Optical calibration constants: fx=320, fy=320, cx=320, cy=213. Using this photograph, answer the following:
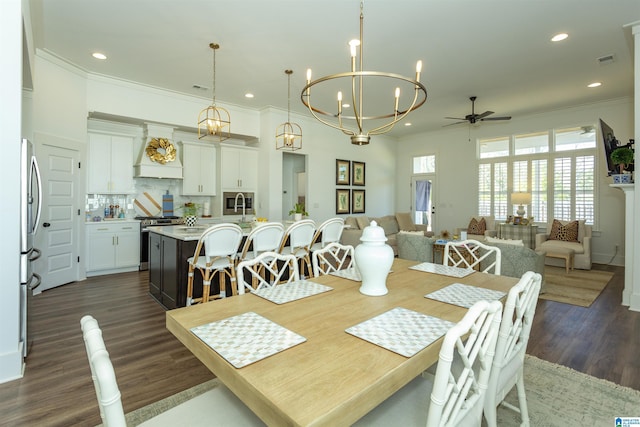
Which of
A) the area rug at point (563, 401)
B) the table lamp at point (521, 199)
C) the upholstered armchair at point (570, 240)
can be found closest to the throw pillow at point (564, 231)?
the upholstered armchair at point (570, 240)

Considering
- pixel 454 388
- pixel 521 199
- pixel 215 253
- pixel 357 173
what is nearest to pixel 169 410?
pixel 454 388

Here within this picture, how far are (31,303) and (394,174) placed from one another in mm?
8380

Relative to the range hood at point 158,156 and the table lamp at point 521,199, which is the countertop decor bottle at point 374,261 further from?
the table lamp at point 521,199

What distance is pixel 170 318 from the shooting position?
138 centimetres

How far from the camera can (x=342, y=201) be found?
7996mm

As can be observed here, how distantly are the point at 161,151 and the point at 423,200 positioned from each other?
673 centimetres

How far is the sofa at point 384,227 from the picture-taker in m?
6.61

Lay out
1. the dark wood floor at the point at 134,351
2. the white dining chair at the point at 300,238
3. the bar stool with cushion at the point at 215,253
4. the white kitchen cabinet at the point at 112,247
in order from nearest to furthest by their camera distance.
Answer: the dark wood floor at the point at 134,351, the bar stool with cushion at the point at 215,253, the white dining chair at the point at 300,238, the white kitchen cabinet at the point at 112,247

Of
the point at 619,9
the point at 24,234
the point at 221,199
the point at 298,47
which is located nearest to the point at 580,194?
the point at 619,9

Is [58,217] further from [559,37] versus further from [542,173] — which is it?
[542,173]

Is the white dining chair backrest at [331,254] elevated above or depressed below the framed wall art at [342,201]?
below

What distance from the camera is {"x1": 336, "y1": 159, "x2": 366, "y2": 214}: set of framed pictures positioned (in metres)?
7.90

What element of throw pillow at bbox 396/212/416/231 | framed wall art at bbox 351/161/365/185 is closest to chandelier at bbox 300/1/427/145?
framed wall art at bbox 351/161/365/185

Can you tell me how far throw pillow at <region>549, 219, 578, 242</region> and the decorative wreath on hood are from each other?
737 centimetres
